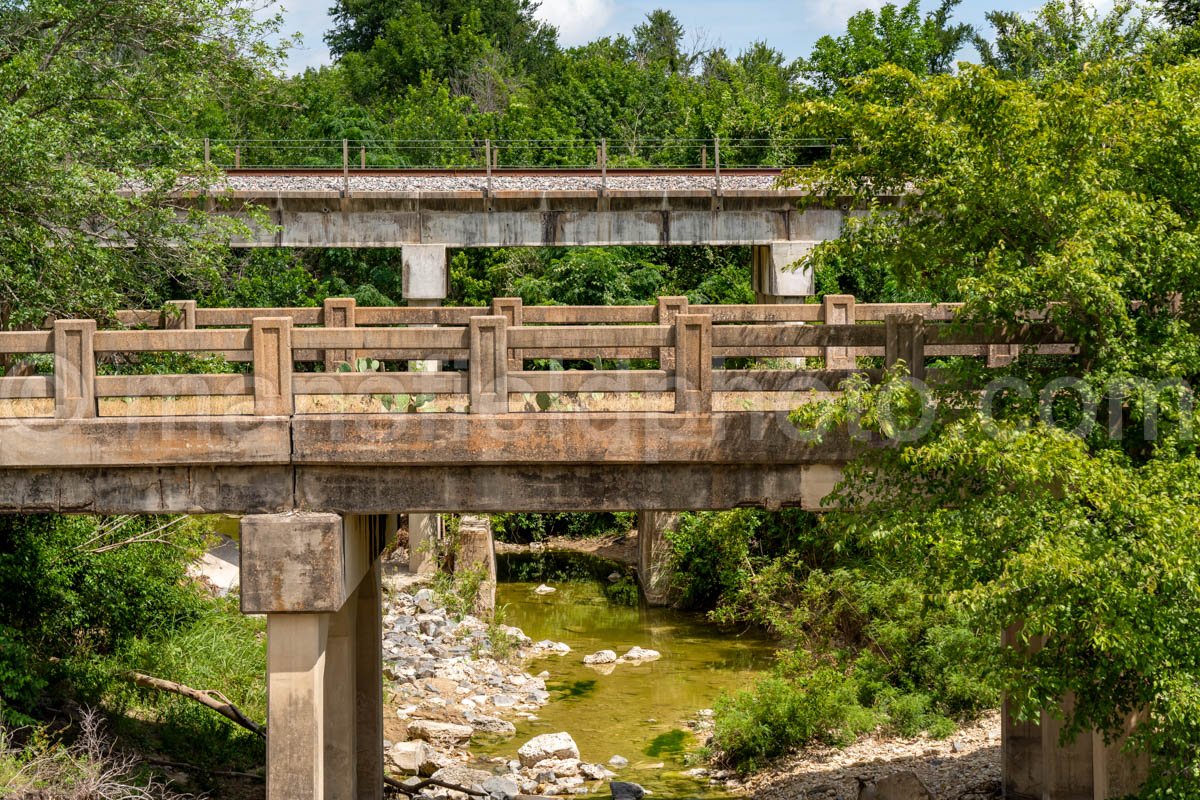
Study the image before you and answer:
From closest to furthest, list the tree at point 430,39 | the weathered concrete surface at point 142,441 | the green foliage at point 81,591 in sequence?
the weathered concrete surface at point 142,441, the green foliage at point 81,591, the tree at point 430,39

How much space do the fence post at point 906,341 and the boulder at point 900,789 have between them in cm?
534

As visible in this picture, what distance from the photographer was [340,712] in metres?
14.4

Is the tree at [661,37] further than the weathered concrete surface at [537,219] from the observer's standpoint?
Yes

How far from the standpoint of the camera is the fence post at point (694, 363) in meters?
12.6

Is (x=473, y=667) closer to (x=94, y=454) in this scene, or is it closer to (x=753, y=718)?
(x=753, y=718)

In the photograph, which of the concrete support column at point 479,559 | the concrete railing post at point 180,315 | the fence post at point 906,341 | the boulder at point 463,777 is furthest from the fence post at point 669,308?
the concrete support column at point 479,559

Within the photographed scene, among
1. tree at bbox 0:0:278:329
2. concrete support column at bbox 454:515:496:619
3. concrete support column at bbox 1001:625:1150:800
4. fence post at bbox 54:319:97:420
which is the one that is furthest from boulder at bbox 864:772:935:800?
concrete support column at bbox 454:515:496:619

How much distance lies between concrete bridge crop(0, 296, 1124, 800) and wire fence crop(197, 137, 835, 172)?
28.6 metres

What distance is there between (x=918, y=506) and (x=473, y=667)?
48.1 ft

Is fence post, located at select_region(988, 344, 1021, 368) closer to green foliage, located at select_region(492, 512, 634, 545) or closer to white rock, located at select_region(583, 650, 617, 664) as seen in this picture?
white rock, located at select_region(583, 650, 617, 664)

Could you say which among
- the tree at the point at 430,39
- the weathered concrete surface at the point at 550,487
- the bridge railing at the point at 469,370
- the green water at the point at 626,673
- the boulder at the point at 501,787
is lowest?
the green water at the point at 626,673

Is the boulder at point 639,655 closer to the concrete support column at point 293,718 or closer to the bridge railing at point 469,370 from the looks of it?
the bridge railing at point 469,370

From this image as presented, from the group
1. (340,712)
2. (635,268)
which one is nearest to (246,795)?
(340,712)

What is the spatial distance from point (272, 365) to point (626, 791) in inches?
333
